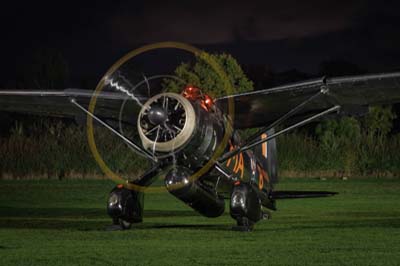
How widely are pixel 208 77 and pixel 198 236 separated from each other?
24726 millimetres

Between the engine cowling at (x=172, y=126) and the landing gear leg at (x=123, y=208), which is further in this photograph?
the landing gear leg at (x=123, y=208)

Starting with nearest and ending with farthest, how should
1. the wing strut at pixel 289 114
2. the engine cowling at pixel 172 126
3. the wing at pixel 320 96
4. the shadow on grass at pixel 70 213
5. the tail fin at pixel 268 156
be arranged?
1. the engine cowling at pixel 172 126
2. the wing at pixel 320 96
3. the wing strut at pixel 289 114
4. the shadow on grass at pixel 70 213
5. the tail fin at pixel 268 156

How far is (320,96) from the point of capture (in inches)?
680

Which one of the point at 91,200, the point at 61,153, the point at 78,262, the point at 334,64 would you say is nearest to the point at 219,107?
the point at 78,262

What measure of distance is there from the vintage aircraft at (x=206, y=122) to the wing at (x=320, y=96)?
0.06 ft

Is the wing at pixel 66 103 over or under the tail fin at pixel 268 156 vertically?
over

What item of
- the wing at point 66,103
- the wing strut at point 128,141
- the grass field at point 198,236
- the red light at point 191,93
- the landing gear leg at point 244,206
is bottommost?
the grass field at point 198,236

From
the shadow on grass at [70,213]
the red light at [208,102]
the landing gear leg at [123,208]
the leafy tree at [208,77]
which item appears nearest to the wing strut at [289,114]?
the red light at [208,102]

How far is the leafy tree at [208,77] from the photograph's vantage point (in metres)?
39.1

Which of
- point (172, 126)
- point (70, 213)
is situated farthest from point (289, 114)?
point (70, 213)

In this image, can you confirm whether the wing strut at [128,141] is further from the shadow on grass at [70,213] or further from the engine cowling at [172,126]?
the shadow on grass at [70,213]

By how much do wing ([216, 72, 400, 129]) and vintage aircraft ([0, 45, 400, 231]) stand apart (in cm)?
2

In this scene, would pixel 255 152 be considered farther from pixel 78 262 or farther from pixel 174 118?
pixel 78 262

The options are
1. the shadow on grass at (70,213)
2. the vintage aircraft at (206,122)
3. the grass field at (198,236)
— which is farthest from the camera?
the shadow on grass at (70,213)
